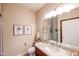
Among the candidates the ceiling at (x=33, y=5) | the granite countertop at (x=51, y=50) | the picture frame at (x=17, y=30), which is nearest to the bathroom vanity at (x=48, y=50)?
the granite countertop at (x=51, y=50)

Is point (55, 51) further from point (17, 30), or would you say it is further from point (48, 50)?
point (17, 30)

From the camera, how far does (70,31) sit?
1754 millimetres

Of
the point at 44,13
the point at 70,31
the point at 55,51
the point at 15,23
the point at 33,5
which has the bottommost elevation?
the point at 55,51

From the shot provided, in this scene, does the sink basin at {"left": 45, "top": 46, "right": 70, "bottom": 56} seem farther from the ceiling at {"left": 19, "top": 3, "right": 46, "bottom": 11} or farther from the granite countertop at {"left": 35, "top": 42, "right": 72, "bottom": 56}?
the ceiling at {"left": 19, "top": 3, "right": 46, "bottom": 11}

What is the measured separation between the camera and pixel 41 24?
1.88 metres

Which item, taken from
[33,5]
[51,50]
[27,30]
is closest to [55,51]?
[51,50]

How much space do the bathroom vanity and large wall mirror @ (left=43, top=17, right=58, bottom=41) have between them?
13 centimetres

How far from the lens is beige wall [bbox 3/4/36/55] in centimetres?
176

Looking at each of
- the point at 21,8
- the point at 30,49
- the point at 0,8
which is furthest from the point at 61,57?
the point at 0,8

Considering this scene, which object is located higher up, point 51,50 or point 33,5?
point 33,5

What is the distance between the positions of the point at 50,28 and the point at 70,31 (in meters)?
0.31

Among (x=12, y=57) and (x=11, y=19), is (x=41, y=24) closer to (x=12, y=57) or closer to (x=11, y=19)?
(x=11, y=19)

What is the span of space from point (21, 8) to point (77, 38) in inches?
36.9

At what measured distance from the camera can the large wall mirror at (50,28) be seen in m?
1.86
